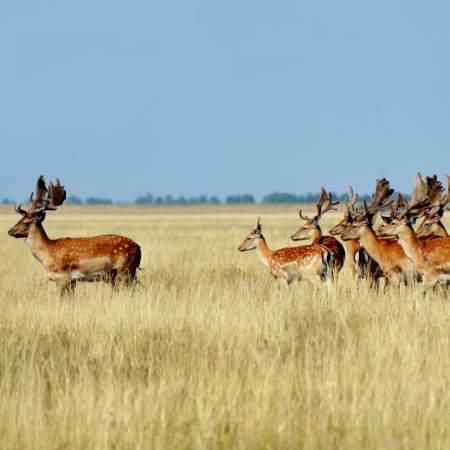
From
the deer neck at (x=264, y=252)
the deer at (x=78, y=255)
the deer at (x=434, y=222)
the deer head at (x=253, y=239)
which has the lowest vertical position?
the deer at (x=78, y=255)

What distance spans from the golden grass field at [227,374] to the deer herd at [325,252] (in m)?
1.13

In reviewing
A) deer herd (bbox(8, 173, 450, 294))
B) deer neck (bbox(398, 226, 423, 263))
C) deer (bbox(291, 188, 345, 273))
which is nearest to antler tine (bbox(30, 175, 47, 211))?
deer herd (bbox(8, 173, 450, 294))

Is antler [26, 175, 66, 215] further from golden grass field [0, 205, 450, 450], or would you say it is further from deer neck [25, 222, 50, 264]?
golden grass field [0, 205, 450, 450]

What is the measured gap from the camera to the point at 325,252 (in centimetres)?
1092

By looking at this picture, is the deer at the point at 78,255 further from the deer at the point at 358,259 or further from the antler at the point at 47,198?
the deer at the point at 358,259

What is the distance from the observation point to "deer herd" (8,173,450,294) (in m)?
10.4

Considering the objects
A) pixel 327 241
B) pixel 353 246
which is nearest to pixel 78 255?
pixel 327 241

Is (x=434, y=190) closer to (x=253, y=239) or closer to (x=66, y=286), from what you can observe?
(x=253, y=239)

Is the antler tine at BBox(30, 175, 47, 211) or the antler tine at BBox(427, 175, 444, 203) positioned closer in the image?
the antler tine at BBox(30, 175, 47, 211)

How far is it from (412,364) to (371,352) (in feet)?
1.57

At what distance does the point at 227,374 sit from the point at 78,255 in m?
5.24

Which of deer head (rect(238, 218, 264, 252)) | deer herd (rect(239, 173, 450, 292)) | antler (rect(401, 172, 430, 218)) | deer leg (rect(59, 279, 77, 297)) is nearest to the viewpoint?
deer herd (rect(239, 173, 450, 292))

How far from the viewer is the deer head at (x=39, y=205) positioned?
10.9m

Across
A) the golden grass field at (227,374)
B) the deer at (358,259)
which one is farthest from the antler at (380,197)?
the golden grass field at (227,374)
